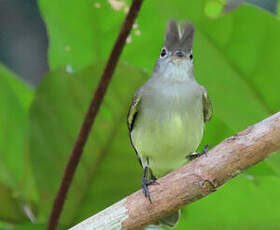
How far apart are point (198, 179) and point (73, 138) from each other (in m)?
0.37

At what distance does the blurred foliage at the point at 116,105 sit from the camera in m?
1.39

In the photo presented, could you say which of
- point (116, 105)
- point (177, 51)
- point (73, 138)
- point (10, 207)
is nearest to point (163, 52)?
point (177, 51)

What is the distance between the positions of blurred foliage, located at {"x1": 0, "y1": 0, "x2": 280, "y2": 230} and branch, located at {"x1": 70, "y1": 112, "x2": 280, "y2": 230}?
0.28ft

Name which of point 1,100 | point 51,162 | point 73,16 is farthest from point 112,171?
point 73,16

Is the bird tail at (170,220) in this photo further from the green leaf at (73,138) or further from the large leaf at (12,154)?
the large leaf at (12,154)

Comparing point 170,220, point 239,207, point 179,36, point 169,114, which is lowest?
point 170,220

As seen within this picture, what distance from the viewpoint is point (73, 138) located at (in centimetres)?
155

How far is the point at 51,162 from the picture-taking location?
1.50 metres

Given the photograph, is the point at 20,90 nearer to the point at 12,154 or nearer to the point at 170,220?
the point at 12,154

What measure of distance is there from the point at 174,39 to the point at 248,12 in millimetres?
407

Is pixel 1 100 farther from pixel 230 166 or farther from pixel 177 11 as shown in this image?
pixel 230 166

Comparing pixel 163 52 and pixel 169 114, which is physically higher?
pixel 163 52

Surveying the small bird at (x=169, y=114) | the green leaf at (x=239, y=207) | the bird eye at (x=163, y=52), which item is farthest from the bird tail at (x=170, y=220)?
the bird eye at (x=163, y=52)

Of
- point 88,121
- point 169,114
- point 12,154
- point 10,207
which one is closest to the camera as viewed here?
point 88,121
